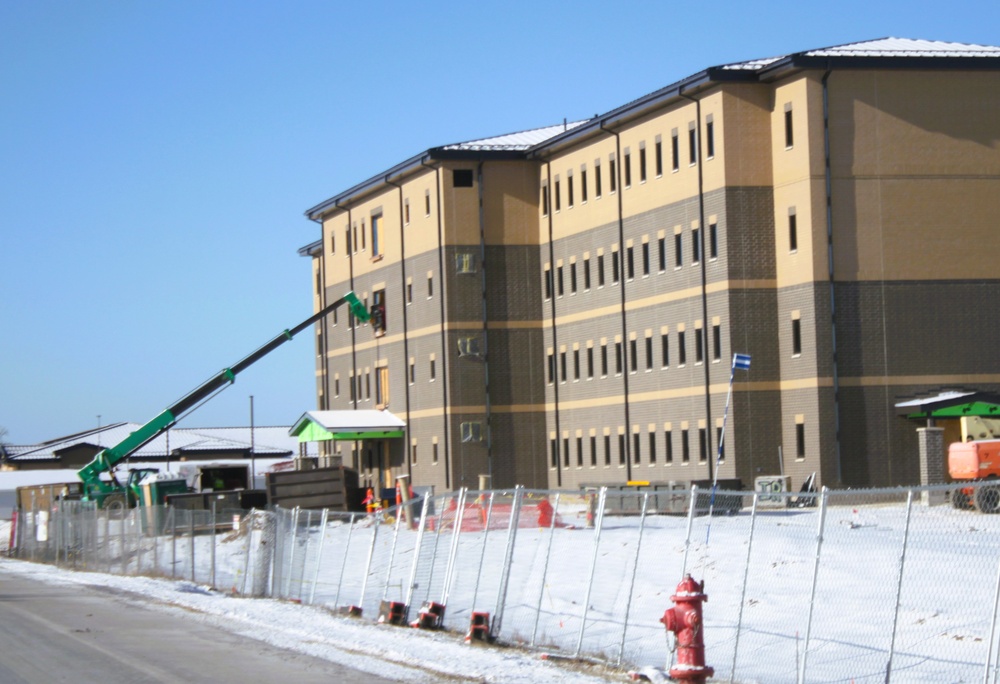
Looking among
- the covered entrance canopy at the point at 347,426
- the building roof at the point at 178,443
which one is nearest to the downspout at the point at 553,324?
the covered entrance canopy at the point at 347,426

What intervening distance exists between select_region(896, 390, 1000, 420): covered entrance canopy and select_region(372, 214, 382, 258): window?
3211 cm

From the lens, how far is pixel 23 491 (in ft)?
238

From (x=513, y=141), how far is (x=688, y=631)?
5718 cm

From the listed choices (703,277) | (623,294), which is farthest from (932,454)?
(623,294)

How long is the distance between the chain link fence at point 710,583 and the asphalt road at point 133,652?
2.95m

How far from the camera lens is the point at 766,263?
5284 centimetres

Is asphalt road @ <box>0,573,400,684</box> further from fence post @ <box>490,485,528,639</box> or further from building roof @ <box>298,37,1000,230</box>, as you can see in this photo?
building roof @ <box>298,37,1000,230</box>

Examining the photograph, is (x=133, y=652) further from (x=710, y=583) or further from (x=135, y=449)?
(x=135, y=449)

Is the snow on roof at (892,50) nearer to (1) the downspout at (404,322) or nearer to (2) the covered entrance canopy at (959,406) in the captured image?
(2) the covered entrance canopy at (959,406)

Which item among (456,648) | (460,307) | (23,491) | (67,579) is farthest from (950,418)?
(23,491)

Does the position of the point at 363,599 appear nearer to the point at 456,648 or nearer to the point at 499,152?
the point at 456,648

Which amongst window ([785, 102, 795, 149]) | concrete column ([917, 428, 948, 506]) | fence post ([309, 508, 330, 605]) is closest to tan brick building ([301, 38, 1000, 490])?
window ([785, 102, 795, 149])

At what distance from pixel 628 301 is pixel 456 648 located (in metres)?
40.4

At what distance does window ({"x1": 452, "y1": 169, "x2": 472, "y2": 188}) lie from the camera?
220 ft
